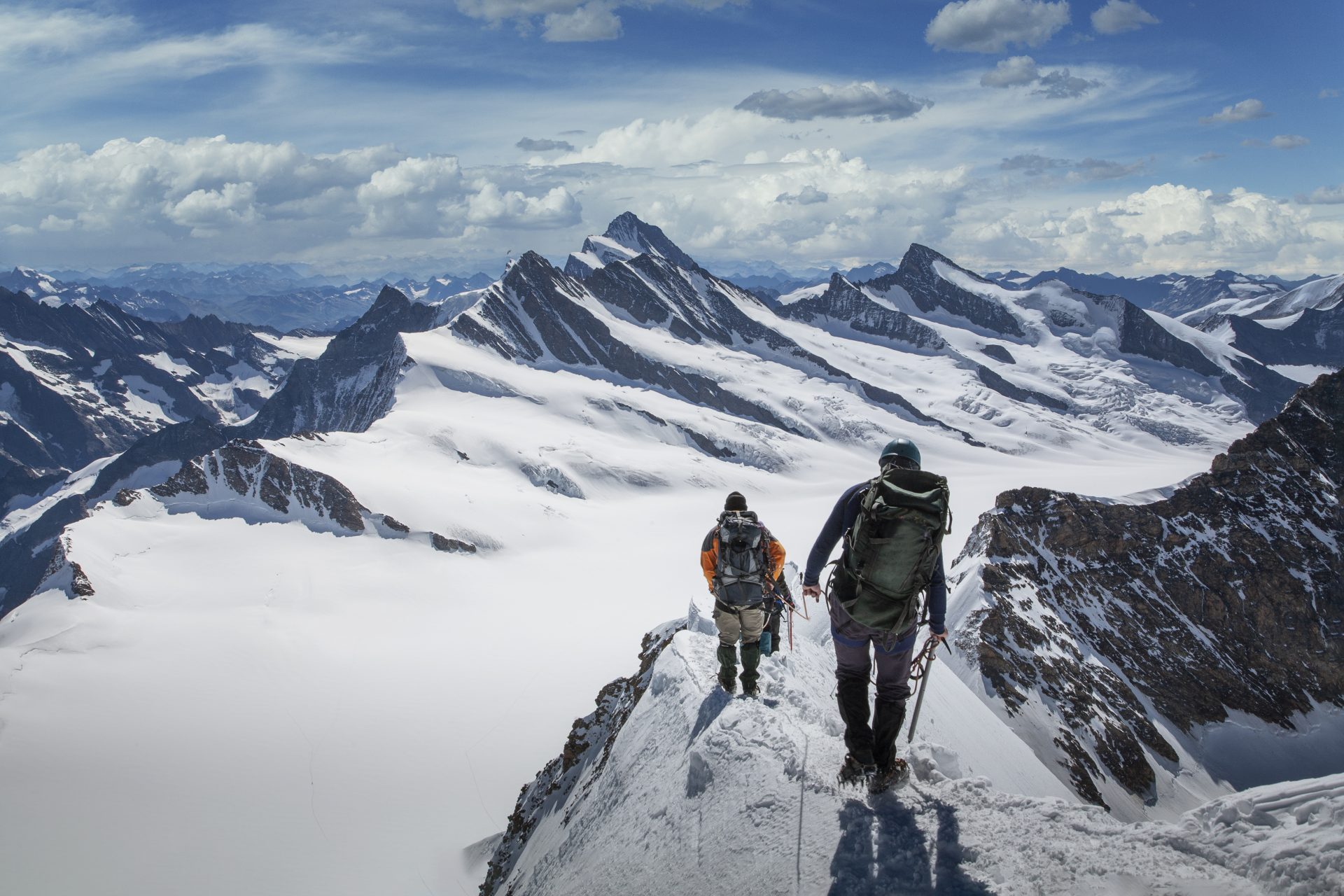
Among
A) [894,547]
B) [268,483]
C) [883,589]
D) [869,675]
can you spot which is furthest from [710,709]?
[268,483]

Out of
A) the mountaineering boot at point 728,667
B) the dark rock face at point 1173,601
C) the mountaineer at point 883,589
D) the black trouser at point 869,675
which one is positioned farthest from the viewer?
the dark rock face at point 1173,601

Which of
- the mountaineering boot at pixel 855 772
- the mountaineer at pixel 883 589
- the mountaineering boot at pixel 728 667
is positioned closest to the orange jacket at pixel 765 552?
the mountaineering boot at pixel 728 667

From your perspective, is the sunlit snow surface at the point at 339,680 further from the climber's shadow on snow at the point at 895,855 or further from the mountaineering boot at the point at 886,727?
the mountaineering boot at the point at 886,727

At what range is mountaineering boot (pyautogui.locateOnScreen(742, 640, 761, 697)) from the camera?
1162 cm

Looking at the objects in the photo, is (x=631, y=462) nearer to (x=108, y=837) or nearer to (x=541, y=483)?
(x=541, y=483)

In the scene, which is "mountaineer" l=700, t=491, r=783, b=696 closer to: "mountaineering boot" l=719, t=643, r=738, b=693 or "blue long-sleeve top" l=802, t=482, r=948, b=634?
"mountaineering boot" l=719, t=643, r=738, b=693

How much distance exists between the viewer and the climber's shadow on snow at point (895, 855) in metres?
6.96

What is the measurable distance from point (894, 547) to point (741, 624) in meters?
4.66

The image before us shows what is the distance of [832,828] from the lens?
8.06 metres

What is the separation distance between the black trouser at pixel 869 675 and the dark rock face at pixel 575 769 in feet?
30.5

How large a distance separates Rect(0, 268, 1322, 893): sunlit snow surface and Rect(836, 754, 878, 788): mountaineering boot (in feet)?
1.51

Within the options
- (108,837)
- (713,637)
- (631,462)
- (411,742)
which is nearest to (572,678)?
(411,742)

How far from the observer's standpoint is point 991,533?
50.6 m

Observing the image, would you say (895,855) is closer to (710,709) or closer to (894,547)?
(894,547)
